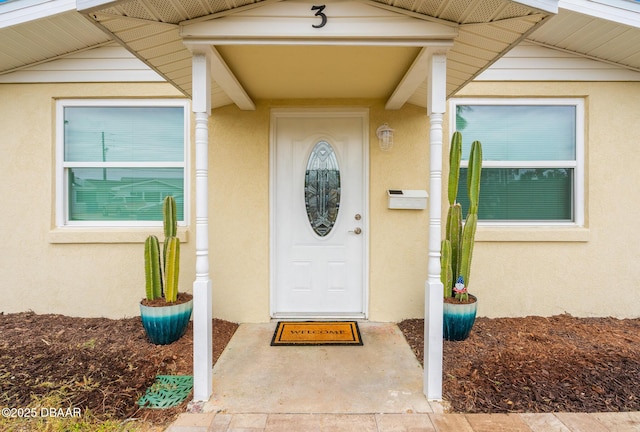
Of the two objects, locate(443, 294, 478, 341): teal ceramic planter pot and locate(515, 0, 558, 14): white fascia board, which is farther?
locate(443, 294, 478, 341): teal ceramic planter pot

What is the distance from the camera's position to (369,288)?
3609 millimetres

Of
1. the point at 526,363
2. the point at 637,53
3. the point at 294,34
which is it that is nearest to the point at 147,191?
the point at 294,34

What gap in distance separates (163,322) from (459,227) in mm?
2725

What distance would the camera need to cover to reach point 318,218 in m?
3.67

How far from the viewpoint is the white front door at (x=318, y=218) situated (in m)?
3.64

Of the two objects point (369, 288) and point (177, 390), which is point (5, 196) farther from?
point (369, 288)

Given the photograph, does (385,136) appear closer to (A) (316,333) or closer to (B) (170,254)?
(A) (316,333)

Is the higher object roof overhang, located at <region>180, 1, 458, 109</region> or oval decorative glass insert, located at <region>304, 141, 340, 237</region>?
roof overhang, located at <region>180, 1, 458, 109</region>

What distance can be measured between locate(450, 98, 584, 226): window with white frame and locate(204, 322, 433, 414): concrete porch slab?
1.87m

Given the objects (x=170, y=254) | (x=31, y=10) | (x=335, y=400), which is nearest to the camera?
(x=335, y=400)

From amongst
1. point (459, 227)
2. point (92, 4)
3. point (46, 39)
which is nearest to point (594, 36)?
point (459, 227)

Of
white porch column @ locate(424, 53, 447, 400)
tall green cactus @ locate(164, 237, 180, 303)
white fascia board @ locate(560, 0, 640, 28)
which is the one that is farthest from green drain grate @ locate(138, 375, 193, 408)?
white fascia board @ locate(560, 0, 640, 28)

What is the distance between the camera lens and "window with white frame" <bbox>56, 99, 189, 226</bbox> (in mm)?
3680

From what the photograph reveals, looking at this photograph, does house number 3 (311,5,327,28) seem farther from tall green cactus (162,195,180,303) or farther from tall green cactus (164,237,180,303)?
tall green cactus (164,237,180,303)
